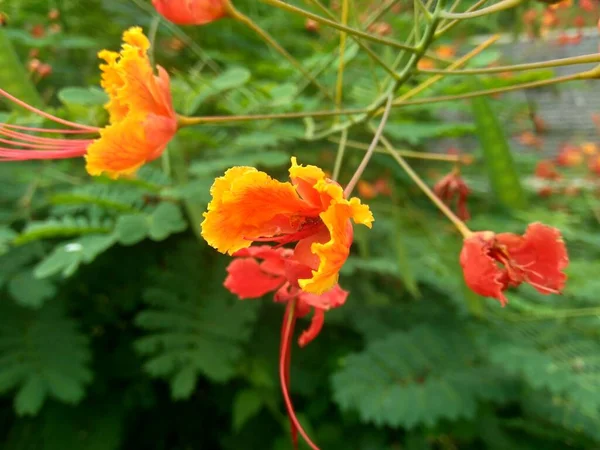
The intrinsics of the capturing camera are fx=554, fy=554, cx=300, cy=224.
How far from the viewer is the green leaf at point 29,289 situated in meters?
1.36

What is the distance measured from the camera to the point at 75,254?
44.4 inches

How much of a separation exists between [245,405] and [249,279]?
118 cm

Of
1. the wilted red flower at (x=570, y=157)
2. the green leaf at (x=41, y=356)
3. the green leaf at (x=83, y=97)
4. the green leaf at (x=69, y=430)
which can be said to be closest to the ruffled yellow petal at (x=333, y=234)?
the green leaf at (x=83, y=97)

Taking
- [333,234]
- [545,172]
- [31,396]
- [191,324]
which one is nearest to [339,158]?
[333,234]

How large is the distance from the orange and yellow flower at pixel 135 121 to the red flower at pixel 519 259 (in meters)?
0.44

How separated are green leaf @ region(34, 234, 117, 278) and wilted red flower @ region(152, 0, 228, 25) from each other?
1.71ft

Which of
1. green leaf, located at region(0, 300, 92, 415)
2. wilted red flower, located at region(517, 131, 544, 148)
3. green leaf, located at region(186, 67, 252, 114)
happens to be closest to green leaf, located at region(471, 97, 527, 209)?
Answer: green leaf, located at region(186, 67, 252, 114)

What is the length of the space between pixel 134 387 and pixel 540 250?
1686 mm

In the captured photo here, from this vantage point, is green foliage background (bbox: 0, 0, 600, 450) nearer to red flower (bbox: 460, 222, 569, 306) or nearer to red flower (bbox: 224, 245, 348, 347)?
red flower (bbox: 224, 245, 348, 347)

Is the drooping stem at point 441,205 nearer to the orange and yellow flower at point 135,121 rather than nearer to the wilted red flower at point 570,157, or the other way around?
the orange and yellow flower at point 135,121

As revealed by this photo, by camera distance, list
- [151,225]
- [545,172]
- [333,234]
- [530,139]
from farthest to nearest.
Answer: [530,139], [545,172], [151,225], [333,234]

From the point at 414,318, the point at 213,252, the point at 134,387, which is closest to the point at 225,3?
the point at 213,252

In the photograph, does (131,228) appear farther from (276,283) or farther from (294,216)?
(294,216)

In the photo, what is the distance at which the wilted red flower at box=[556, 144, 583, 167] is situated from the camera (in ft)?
9.29
